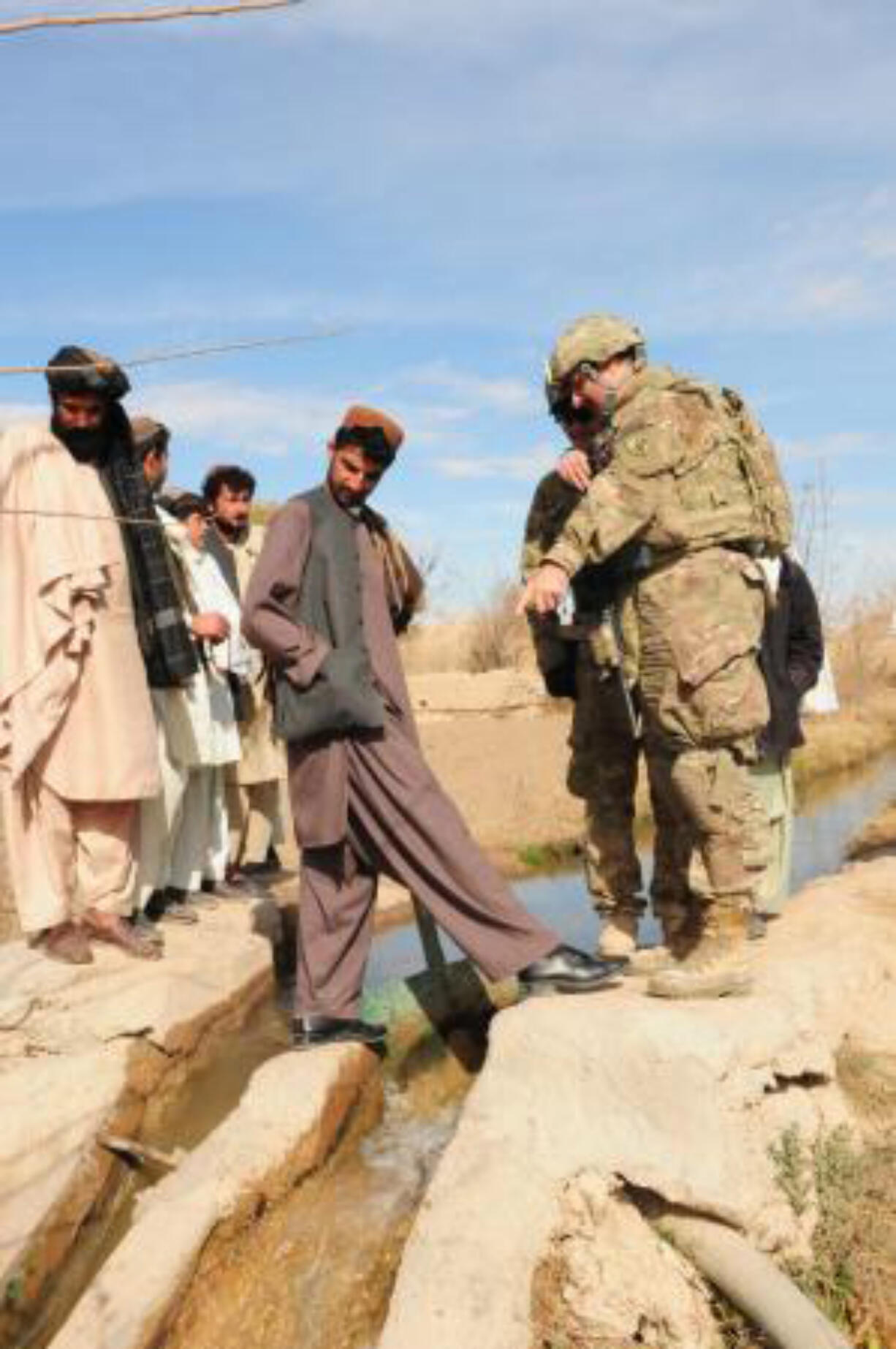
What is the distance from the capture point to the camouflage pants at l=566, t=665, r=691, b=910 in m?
4.49

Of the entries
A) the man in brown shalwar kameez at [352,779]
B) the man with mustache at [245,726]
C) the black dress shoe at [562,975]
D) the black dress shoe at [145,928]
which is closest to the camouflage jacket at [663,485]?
the man in brown shalwar kameez at [352,779]

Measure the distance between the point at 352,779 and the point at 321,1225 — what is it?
124 cm

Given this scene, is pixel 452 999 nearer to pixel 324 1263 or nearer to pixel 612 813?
pixel 612 813

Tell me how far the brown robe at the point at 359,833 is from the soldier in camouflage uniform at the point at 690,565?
0.56 metres

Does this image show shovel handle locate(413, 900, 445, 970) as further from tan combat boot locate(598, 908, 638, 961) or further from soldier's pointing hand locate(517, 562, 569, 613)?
soldier's pointing hand locate(517, 562, 569, 613)

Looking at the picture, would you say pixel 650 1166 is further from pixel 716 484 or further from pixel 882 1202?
pixel 716 484

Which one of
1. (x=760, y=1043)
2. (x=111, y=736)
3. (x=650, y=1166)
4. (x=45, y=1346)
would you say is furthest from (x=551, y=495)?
(x=45, y=1346)

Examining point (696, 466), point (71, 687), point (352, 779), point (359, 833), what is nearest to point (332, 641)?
point (352, 779)

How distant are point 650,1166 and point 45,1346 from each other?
4.62 feet

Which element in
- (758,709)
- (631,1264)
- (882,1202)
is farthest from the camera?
(758,709)

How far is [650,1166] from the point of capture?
10.1 feet

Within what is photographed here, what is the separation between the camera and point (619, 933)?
4.57 metres

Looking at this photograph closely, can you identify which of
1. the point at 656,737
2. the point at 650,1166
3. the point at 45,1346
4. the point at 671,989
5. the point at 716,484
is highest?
the point at 716,484

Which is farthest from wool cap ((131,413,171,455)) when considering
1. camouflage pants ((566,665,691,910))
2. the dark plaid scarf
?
camouflage pants ((566,665,691,910))
